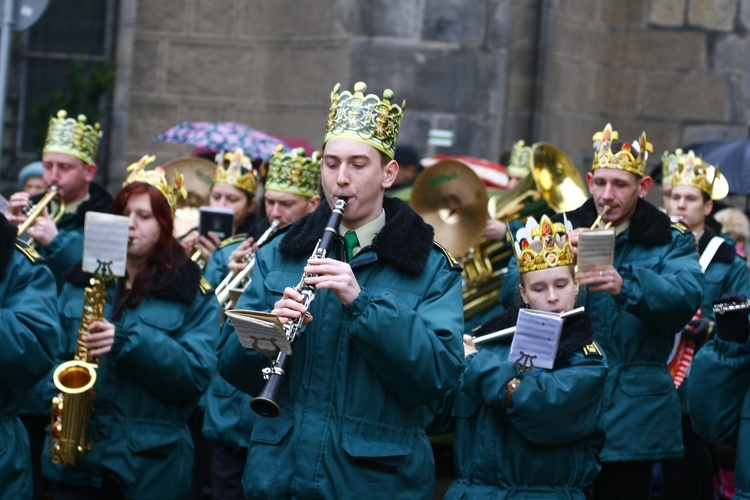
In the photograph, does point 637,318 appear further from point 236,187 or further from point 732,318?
point 236,187

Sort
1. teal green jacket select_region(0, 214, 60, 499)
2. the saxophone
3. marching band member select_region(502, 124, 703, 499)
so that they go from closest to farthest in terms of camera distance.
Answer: teal green jacket select_region(0, 214, 60, 499) < the saxophone < marching band member select_region(502, 124, 703, 499)

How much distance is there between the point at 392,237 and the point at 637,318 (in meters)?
2.23

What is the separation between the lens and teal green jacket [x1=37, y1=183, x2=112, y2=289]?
26.5 feet

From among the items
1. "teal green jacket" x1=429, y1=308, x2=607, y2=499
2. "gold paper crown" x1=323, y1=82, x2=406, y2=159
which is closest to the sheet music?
"gold paper crown" x1=323, y1=82, x2=406, y2=159

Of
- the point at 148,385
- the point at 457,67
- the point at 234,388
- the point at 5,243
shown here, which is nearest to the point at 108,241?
the point at 148,385

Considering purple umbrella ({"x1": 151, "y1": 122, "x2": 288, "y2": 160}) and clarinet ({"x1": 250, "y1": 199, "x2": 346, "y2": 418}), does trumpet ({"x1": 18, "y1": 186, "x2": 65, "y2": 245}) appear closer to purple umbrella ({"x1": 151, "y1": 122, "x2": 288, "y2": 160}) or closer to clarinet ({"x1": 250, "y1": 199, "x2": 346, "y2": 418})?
purple umbrella ({"x1": 151, "y1": 122, "x2": 288, "y2": 160})

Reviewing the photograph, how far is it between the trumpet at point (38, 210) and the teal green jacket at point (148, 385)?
1.33 metres

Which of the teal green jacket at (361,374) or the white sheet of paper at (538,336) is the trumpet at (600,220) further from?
the teal green jacket at (361,374)

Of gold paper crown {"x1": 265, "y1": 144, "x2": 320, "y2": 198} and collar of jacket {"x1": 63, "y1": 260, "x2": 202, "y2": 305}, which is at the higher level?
gold paper crown {"x1": 265, "y1": 144, "x2": 320, "y2": 198}

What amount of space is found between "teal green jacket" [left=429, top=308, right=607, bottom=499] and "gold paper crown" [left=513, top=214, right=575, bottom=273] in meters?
0.26

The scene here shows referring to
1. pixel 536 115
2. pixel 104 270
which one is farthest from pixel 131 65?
pixel 104 270

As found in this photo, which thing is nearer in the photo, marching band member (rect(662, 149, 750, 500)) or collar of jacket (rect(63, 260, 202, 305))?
collar of jacket (rect(63, 260, 202, 305))

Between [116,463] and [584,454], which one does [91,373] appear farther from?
[584,454]

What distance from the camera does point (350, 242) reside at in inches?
200
